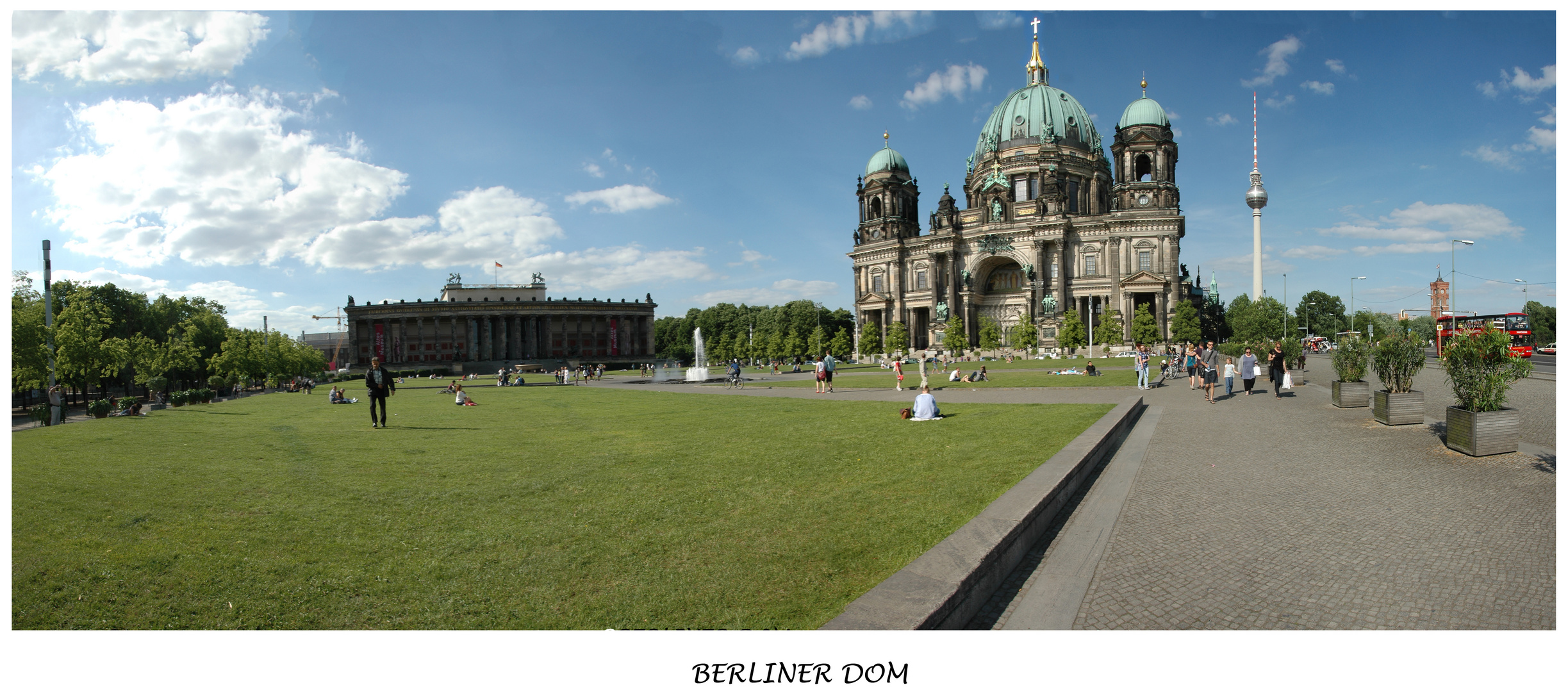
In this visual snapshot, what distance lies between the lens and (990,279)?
91000 mm

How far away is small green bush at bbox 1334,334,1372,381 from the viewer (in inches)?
590

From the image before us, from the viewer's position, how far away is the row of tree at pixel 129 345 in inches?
792

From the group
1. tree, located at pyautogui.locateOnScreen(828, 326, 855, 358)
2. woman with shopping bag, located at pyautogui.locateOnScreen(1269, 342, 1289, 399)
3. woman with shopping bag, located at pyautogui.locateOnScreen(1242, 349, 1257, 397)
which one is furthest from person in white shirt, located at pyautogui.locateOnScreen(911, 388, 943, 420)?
tree, located at pyautogui.locateOnScreen(828, 326, 855, 358)

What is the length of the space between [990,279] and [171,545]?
305 feet

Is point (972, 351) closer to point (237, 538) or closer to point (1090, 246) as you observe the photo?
point (1090, 246)

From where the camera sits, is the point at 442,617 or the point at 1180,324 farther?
the point at 1180,324

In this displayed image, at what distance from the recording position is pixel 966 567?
4168mm

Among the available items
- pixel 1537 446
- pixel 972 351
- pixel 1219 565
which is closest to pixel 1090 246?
pixel 972 351

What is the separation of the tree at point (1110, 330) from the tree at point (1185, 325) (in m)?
5.55

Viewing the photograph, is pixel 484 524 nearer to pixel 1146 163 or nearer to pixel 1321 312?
pixel 1146 163

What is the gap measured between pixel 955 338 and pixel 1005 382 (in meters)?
53.0

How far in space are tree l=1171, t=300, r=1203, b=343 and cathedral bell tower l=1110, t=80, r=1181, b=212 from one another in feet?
40.2

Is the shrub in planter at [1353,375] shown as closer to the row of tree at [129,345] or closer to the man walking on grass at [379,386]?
the man walking on grass at [379,386]

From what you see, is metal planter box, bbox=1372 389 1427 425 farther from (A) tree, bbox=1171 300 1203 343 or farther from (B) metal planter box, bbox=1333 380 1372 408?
(A) tree, bbox=1171 300 1203 343
